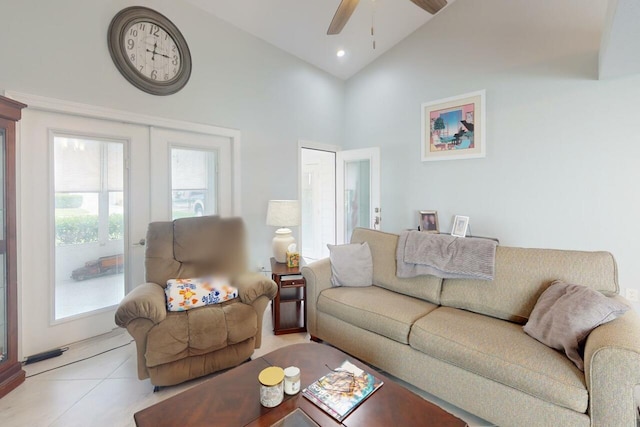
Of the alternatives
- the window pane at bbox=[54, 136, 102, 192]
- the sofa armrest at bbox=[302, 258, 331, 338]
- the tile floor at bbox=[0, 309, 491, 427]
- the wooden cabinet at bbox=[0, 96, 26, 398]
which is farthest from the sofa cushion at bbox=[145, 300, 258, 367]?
the window pane at bbox=[54, 136, 102, 192]

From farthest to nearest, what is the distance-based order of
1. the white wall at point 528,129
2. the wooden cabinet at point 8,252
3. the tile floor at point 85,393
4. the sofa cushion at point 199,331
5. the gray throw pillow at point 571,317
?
the white wall at point 528,129, the wooden cabinet at point 8,252, the sofa cushion at point 199,331, the tile floor at point 85,393, the gray throw pillow at point 571,317

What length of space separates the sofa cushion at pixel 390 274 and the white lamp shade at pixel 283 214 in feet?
2.12

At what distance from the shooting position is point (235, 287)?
2176 mm

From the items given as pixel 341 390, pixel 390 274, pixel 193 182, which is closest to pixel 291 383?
pixel 341 390

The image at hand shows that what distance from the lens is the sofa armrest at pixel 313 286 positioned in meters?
2.44

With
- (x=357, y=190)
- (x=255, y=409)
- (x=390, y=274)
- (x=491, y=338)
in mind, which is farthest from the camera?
(x=357, y=190)

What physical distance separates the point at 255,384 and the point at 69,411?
129cm

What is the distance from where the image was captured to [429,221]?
3713 mm

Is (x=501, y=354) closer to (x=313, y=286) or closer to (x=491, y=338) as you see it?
(x=491, y=338)

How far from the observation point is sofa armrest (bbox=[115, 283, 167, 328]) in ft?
5.50

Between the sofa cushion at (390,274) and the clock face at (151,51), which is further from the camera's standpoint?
the clock face at (151,51)

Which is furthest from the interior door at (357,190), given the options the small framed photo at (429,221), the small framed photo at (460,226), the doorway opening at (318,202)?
the small framed photo at (460,226)

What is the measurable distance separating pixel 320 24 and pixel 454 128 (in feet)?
6.58

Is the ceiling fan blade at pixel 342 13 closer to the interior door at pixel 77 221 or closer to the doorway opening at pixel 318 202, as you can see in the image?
the interior door at pixel 77 221
